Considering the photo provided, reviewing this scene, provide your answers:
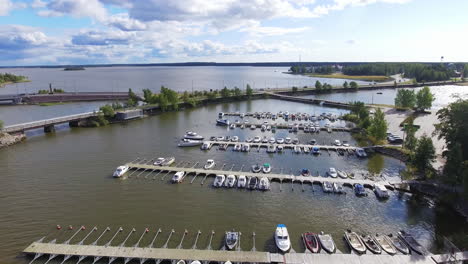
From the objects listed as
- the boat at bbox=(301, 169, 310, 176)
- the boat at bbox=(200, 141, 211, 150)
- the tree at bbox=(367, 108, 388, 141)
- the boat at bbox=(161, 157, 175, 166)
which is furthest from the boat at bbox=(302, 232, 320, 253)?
the tree at bbox=(367, 108, 388, 141)

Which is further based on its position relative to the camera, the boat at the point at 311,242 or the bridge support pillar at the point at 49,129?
the bridge support pillar at the point at 49,129

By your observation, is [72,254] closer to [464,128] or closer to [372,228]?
[372,228]

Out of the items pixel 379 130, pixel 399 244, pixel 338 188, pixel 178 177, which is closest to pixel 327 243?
pixel 399 244

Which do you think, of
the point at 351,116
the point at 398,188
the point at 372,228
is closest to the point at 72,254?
the point at 372,228

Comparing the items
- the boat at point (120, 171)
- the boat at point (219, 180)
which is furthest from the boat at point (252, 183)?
the boat at point (120, 171)

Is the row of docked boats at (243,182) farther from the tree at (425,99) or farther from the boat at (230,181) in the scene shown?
the tree at (425,99)

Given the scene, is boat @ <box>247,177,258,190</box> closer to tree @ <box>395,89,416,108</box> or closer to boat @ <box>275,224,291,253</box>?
boat @ <box>275,224,291,253</box>
